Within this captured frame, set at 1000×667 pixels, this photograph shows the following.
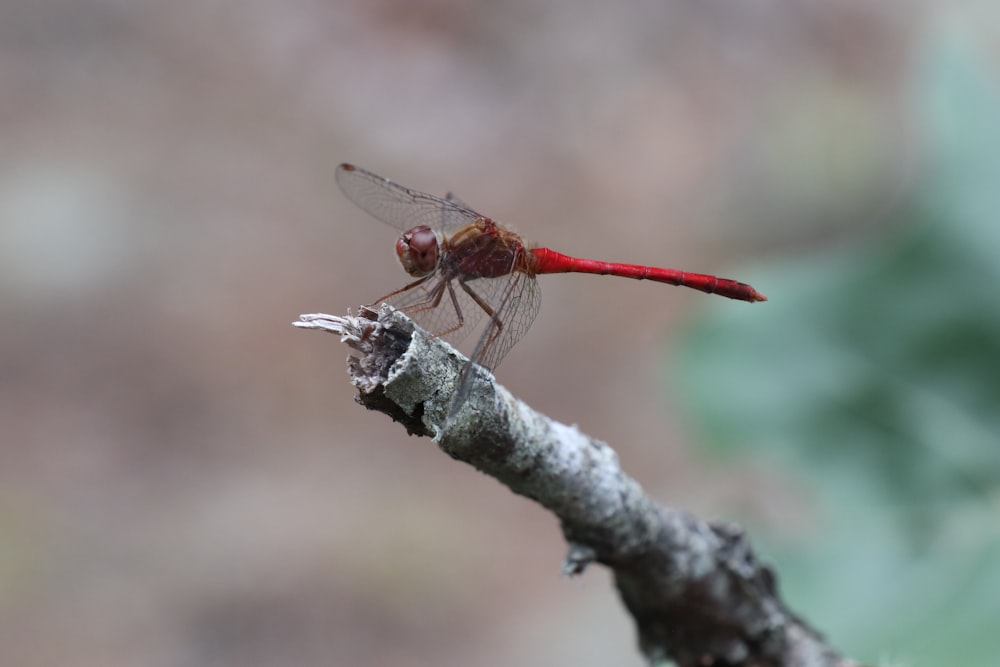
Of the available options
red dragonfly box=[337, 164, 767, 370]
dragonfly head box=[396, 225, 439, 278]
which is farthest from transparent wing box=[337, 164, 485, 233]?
dragonfly head box=[396, 225, 439, 278]

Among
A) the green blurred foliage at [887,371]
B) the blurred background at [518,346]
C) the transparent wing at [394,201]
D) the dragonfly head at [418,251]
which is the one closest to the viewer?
the dragonfly head at [418,251]

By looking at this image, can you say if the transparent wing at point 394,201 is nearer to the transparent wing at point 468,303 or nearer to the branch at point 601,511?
the transparent wing at point 468,303

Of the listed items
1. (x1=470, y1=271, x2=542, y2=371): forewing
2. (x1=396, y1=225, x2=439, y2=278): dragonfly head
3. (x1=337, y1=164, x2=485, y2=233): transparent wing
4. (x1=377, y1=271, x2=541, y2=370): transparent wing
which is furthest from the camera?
(x1=337, y1=164, x2=485, y2=233): transparent wing

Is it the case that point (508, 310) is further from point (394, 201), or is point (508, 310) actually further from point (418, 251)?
point (394, 201)

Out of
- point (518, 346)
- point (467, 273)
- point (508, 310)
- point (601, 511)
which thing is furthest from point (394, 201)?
point (518, 346)

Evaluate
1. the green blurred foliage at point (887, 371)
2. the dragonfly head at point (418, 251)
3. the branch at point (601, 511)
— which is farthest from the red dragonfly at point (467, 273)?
the green blurred foliage at point (887, 371)

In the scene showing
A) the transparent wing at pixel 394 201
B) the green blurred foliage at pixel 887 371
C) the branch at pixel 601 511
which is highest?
the green blurred foliage at pixel 887 371

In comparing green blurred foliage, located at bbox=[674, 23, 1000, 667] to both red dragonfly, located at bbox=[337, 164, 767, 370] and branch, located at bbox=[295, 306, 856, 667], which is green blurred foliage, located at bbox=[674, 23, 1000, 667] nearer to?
red dragonfly, located at bbox=[337, 164, 767, 370]
